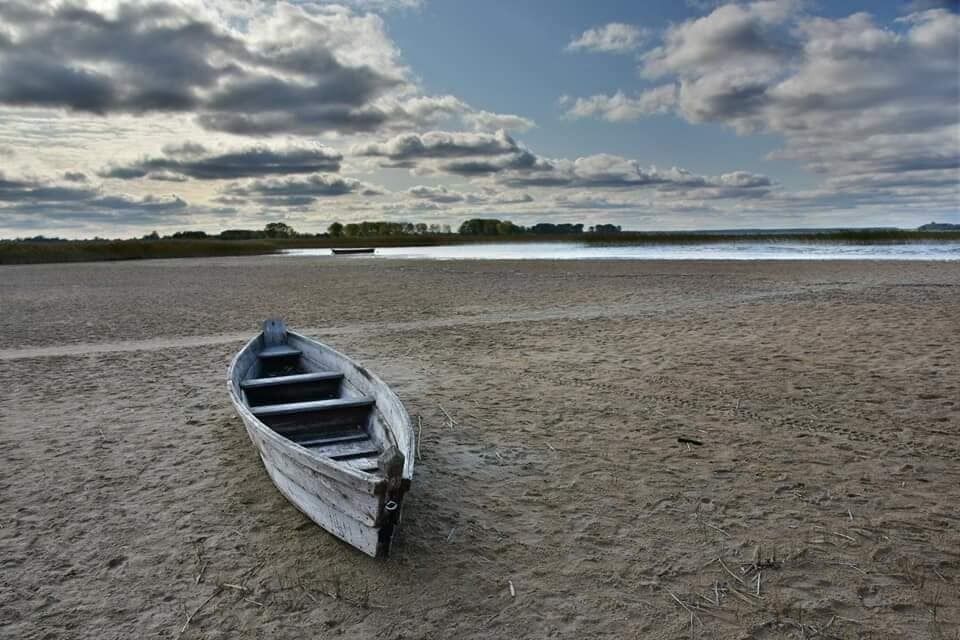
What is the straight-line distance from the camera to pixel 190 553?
4398mm

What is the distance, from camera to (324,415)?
19.3 ft

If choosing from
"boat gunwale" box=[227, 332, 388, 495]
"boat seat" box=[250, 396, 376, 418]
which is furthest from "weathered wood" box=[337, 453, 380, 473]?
"boat seat" box=[250, 396, 376, 418]

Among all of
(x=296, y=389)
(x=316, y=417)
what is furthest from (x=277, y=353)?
(x=316, y=417)

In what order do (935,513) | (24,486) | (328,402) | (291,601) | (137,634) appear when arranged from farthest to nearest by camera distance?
(328,402)
(24,486)
(935,513)
(291,601)
(137,634)

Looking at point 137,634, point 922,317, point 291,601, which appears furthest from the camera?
point 922,317

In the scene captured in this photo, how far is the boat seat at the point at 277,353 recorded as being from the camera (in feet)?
26.9

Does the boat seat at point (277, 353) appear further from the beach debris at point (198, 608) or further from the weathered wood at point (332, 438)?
the beach debris at point (198, 608)

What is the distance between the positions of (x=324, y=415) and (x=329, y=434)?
191mm

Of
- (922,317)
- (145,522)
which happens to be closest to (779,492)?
(145,522)

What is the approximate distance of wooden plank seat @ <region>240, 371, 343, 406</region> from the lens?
6949mm

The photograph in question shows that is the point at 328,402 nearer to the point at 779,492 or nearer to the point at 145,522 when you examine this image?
the point at 145,522

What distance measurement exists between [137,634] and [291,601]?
84cm

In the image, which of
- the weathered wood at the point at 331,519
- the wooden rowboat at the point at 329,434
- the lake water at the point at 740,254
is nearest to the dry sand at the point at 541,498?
the weathered wood at the point at 331,519

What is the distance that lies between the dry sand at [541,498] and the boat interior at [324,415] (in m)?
0.50
